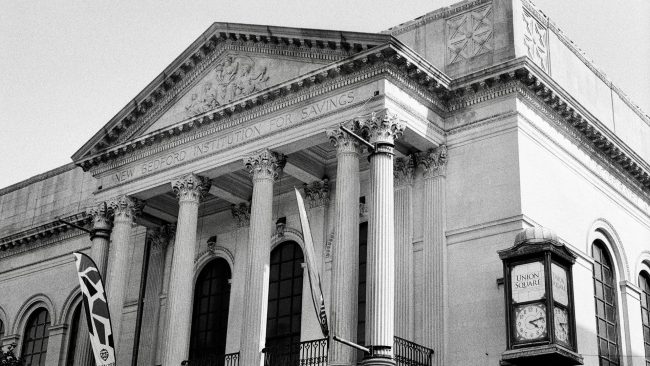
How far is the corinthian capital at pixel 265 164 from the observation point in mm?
24611

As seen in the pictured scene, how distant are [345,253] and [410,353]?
2832 mm

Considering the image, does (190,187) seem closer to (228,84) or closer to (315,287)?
(228,84)

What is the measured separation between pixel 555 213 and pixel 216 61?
10392 millimetres

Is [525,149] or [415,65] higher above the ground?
[415,65]

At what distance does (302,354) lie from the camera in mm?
23641

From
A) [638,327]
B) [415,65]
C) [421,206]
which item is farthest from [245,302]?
[638,327]

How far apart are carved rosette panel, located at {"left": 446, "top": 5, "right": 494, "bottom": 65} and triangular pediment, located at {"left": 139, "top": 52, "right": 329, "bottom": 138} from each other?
3.55 meters

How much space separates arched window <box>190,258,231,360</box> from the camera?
92.3 feet

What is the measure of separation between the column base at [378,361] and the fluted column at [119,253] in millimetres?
8612

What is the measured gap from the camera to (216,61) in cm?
2745

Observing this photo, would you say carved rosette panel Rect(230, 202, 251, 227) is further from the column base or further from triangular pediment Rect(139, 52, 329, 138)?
the column base

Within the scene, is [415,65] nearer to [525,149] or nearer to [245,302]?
[525,149]

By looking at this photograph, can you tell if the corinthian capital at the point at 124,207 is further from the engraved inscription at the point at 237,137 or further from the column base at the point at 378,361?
the column base at the point at 378,361

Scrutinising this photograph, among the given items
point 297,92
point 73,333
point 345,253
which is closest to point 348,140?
point 297,92
